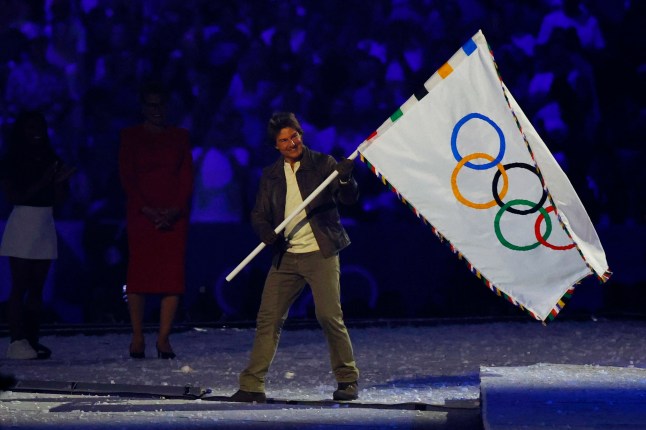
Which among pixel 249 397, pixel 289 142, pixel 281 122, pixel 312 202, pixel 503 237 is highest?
pixel 281 122

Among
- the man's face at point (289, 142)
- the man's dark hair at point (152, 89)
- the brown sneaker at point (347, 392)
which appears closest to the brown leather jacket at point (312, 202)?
the man's face at point (289, 142)

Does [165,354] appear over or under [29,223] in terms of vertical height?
under

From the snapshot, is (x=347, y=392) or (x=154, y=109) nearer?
(x=347, y=392)

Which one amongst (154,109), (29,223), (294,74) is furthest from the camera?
(294,74)

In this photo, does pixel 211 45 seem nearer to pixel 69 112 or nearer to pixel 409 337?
pixel 69 112

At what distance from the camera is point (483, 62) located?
29.2 ft

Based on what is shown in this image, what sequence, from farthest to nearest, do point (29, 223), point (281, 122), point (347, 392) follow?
1. point (29, 223)
2. point (281, 122)
3. point (347, 392)

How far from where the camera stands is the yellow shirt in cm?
909

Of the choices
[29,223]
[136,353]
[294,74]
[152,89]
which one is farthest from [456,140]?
[294,74]

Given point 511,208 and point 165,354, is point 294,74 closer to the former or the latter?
point 165,354

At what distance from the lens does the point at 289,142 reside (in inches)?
358

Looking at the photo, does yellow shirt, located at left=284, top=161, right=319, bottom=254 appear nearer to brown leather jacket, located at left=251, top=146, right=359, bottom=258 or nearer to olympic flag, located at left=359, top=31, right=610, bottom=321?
brown leather jacket, located at left=251, top=146, right=359, bottom=258

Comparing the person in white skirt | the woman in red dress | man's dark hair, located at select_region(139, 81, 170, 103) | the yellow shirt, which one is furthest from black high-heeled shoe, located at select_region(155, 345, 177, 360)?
the yellow shirt

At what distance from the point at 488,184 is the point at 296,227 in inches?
46.5
